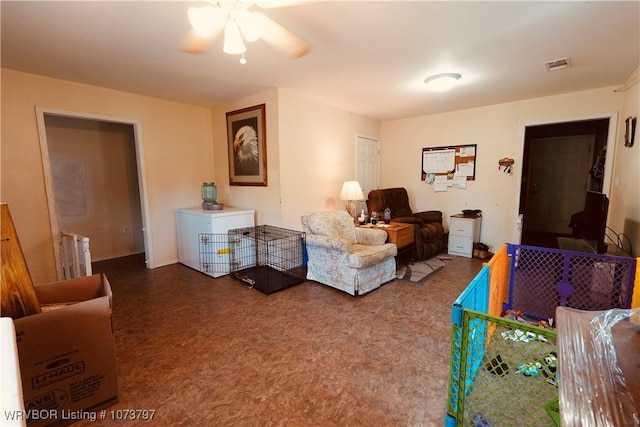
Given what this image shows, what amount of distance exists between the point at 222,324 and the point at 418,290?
2029mm

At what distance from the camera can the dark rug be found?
3.44 metres

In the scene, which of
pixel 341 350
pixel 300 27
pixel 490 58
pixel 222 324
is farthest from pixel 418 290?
pixel 300 27

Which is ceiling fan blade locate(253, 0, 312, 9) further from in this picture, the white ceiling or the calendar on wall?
the calendar on wall

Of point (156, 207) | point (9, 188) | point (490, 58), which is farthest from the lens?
point (156, 207)

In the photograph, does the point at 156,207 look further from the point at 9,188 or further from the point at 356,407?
the point at 356,407

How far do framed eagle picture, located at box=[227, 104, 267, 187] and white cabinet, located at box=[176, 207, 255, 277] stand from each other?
56 cm

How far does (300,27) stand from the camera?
2.06 metres

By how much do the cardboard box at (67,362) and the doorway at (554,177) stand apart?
647 cm

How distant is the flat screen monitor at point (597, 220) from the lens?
8.52 feet

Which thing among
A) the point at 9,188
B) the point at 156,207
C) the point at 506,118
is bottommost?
the point at 156,207

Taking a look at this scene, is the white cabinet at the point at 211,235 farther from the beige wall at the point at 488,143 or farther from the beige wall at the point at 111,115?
the beige wall at the point at 488,143

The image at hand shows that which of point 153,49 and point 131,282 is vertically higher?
point 153,49

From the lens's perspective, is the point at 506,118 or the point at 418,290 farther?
the point at 506,118

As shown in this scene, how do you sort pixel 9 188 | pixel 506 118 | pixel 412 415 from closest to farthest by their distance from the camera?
pixel 412 415, pixel 9 188, pixel 506 118
